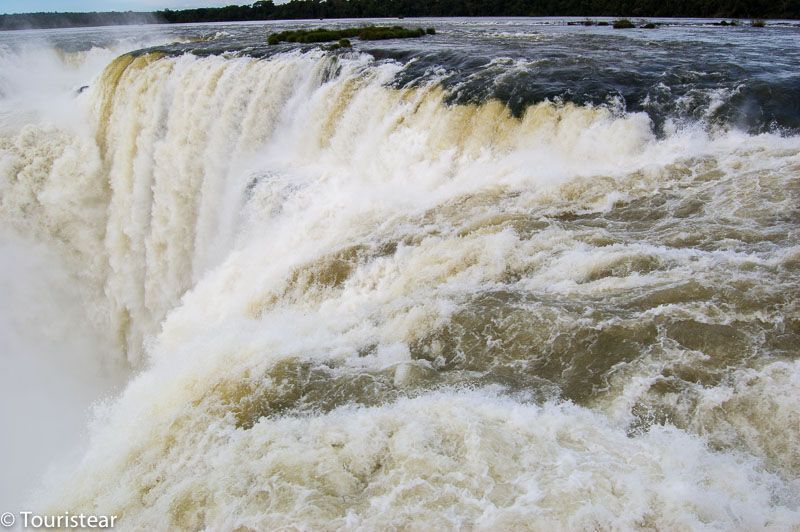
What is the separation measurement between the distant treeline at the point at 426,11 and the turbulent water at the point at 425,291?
67.1 feet

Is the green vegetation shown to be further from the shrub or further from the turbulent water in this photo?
the turbulent water

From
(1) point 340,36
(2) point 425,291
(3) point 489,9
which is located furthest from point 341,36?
(3) point 489,9

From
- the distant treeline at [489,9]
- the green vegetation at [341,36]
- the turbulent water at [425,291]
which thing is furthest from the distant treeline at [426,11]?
the turbulent water at [425,291]

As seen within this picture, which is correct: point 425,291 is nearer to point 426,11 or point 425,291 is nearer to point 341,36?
point 341,36

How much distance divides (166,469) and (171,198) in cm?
992

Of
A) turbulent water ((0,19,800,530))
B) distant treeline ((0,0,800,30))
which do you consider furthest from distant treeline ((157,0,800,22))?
turbulent water ((0,19,800,530))

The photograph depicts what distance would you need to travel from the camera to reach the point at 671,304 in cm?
528

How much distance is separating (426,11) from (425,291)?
49.8 meters

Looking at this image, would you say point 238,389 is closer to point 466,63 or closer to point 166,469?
point 166,469

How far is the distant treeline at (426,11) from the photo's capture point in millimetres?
31891

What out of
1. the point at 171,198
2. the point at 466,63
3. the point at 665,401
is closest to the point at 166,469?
the point at 665,401

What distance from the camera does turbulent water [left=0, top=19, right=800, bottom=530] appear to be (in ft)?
12.5

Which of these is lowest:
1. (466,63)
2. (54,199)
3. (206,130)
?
(54,199)

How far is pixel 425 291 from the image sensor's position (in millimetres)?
6176
